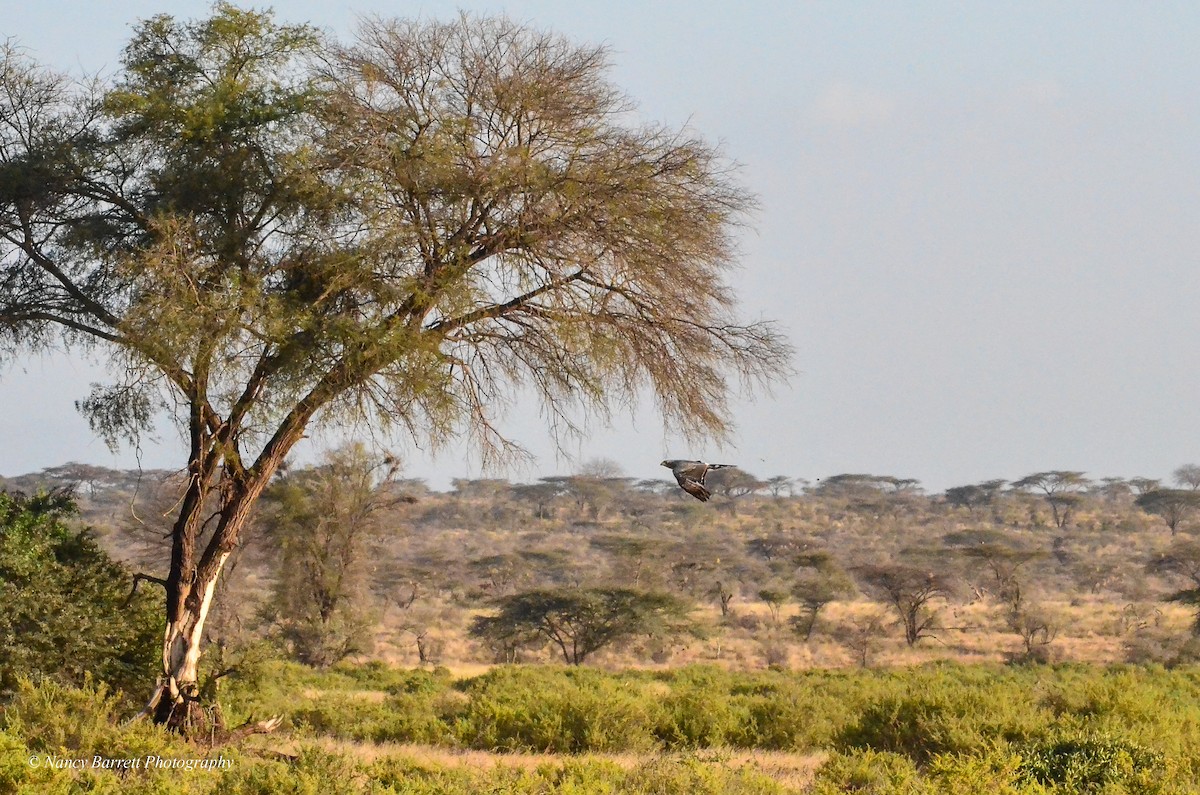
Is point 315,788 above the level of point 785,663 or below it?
above

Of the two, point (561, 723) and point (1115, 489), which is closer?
point (561, 723)

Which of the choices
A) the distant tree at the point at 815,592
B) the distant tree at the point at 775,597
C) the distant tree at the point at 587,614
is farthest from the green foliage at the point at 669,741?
the distant tree at the point at 775,597

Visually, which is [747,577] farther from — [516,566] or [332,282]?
[332,282]

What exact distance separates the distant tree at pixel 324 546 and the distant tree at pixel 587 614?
15.3 ft

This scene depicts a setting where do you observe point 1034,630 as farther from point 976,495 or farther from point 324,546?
point 976,495

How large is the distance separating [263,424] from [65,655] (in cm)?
330

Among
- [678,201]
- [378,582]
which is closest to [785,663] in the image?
[378,582]

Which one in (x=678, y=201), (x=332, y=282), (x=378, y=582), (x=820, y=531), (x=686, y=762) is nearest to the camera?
(x=686, y=762)

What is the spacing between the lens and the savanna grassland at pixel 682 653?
9086 mm

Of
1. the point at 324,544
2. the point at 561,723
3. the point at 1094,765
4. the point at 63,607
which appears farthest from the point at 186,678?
the point at 324,544

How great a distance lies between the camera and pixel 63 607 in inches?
464

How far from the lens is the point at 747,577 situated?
49.8m

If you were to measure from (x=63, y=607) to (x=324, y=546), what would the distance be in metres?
18.0

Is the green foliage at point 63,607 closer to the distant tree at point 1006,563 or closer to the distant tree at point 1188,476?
the distant tree at point 1006,563
